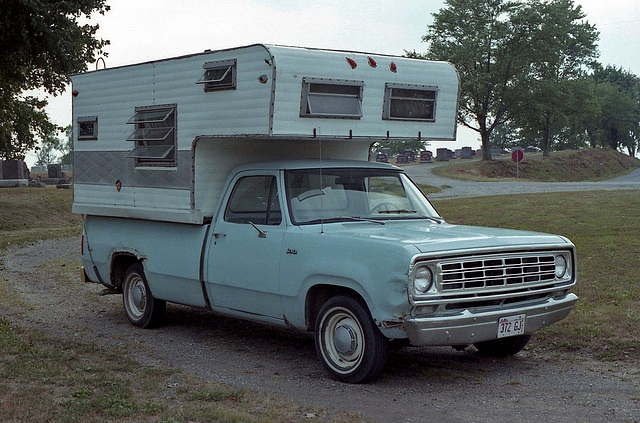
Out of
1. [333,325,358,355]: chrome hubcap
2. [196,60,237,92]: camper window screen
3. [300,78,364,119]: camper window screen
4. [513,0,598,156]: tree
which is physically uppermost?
[513,0,598,156]: tree

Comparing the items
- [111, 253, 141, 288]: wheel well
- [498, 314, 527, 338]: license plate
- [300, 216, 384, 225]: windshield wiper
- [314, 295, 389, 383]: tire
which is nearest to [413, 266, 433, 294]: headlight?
[314, 295, 389, 383]: tire

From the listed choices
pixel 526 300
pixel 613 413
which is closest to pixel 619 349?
pixel 526 300

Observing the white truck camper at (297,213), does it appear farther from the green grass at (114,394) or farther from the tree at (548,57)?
the tree at (548,57)

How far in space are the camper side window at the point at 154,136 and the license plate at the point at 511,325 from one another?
3.92 metres

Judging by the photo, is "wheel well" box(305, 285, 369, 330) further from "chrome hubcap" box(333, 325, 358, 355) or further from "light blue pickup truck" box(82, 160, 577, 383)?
"chrome hubcap" box(333, 325, 358, 355)

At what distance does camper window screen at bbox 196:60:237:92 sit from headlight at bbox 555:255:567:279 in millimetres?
3324

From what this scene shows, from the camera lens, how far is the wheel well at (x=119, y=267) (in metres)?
9.91

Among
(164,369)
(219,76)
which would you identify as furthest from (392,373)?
(219,76)

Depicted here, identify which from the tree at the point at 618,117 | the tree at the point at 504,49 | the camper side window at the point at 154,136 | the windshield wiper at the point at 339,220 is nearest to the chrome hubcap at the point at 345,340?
the windshield wiper at the point at 339,220

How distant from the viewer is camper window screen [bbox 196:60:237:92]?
26.3ft

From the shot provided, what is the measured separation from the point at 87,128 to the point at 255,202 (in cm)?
322

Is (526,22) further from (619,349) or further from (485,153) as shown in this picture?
(619,349)

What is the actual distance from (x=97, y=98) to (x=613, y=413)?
22.4 feet

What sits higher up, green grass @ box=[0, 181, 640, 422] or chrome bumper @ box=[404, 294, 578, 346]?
chrome bumper @ box=[404, 294, 578, 346]
